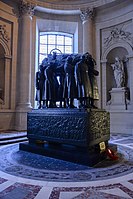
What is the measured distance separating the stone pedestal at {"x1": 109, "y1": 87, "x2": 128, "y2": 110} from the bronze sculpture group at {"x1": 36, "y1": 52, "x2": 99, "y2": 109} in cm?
494

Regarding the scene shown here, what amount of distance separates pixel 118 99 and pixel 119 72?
1.47 m

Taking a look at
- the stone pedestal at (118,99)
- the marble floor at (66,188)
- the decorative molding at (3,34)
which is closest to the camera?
the marble floor at (66,188)

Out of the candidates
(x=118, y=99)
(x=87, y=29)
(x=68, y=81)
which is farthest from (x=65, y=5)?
(x=68, y=81)

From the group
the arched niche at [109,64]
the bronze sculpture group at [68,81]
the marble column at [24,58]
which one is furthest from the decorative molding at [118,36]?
the bronze sculpture group at [68,81]

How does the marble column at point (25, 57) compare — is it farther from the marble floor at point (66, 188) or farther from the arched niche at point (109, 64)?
the marble floor at point (66, 188)

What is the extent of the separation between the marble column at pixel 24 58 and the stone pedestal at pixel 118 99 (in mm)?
4492

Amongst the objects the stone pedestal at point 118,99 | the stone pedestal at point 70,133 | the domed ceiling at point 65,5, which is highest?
the domed ceiling at point 65,5

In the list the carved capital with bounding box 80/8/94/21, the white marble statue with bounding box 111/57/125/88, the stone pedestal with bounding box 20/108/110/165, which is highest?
the carved capital with bounding box 80/8/94/21

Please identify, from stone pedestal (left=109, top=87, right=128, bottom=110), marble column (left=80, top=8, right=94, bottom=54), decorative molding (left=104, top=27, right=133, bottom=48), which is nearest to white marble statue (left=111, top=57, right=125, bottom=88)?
stone pedestal (left=109, top=87, right=128, bottom=110)

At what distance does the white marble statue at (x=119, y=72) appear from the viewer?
10391 millimetres

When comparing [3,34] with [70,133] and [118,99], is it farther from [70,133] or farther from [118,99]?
[70,133]

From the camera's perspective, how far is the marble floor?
8.50 ft

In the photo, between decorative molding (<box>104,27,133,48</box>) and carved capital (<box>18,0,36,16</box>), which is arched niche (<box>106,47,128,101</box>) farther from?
carved capital (<box>18,0,36,16</box>)

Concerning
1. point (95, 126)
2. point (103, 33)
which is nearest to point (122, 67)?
point (103, 33)
